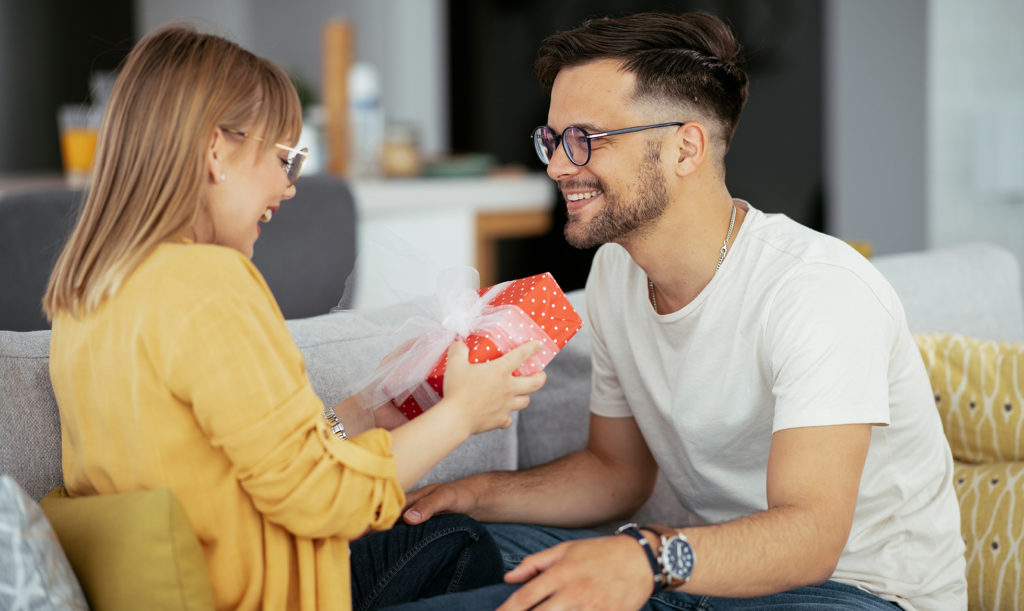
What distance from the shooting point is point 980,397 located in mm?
1719

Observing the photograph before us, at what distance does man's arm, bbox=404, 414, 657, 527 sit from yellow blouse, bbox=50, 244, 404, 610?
17.9 inches

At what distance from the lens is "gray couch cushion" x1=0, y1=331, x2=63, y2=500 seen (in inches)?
48.4

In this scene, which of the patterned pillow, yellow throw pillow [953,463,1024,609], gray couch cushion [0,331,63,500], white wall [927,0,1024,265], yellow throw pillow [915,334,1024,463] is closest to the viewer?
the patterned pillow

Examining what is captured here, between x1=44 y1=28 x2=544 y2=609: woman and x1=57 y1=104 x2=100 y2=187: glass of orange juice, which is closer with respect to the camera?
x1=44 y1=28 x2=544 y2=609: woman

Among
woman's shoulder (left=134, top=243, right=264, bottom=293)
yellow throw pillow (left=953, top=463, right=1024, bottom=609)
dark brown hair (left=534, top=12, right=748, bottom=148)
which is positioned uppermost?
dark brown hair (left=534, top=12, right=748, bottom=148)

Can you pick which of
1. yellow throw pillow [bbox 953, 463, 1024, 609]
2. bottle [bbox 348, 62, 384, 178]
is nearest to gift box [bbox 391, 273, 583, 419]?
yellow throw pillow [bbox 953, 463, 1024, 609]

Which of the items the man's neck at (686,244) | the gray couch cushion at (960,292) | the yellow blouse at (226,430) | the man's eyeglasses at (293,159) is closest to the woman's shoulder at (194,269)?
the yellow blouse at (226,430)

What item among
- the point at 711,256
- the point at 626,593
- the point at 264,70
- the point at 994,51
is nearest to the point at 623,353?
the point at 711,256

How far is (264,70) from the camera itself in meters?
1.10

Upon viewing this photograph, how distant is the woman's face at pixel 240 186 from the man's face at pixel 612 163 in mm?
492

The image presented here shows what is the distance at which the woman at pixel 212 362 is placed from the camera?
962 mm

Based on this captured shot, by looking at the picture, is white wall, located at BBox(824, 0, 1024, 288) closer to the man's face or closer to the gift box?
the man's face

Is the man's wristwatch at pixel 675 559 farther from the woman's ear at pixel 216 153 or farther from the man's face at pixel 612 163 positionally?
the woman's ear at pixel 216 153

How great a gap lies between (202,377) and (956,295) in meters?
1.76
